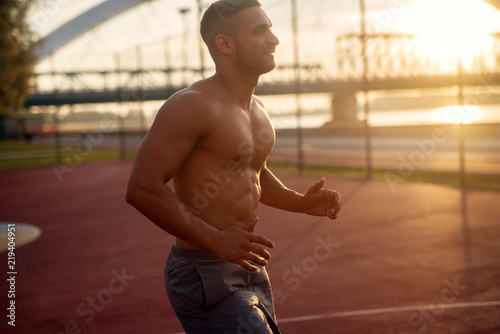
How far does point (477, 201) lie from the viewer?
11945 millimetres

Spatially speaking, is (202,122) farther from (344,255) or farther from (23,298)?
(344,255)

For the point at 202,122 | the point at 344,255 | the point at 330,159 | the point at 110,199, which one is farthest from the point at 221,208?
the point at 330,159

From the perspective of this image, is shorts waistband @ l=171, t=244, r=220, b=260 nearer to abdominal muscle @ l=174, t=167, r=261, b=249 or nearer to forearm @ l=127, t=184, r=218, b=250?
abdominal muscle @ l=174, t=167, r=261, b=249

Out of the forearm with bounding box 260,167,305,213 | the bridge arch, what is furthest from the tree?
the bridge arch

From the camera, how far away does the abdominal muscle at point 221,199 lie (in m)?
2.76

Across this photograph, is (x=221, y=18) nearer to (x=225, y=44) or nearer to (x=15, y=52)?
(x=225, y=44)

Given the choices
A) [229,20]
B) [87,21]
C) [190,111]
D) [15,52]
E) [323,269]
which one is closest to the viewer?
[190,111]

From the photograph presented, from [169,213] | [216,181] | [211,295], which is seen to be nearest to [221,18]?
[216,181]

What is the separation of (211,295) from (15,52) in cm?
2362

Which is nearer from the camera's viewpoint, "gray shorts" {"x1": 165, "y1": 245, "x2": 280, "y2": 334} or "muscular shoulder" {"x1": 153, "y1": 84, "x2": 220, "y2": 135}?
"muscular shoulder" {"x1": 153, "y1": 84, "x2": 220, "y2": 135}

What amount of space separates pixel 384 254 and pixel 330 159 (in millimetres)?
16225

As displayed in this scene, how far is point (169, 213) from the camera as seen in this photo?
2.49 m

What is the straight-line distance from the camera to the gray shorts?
8.89ft

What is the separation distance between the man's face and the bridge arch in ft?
217
